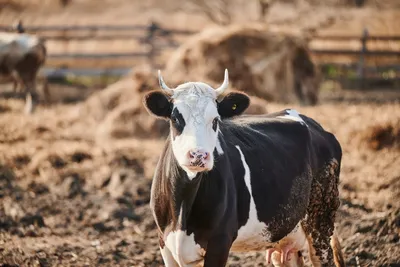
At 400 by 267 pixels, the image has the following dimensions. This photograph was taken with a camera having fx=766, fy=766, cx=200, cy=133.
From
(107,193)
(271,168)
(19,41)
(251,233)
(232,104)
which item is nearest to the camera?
(232,104)

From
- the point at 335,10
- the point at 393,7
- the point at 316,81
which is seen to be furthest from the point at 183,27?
the point at 316,81

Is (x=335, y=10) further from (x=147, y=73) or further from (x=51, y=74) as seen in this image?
(x=147, y=73)

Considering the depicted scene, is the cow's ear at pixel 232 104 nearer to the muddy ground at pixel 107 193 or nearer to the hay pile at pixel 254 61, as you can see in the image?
the muddy ground at pixel 107 193

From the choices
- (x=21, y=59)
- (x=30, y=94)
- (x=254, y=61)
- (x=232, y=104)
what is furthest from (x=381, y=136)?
(x=21, y=59)

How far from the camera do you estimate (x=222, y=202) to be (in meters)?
4.92

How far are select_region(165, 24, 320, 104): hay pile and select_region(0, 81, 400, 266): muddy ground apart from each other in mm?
2246

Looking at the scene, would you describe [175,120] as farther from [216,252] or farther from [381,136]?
[381,136]

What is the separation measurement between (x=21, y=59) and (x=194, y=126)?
47.5ft

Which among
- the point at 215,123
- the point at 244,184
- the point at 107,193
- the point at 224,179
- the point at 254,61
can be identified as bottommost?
the point at 107,193

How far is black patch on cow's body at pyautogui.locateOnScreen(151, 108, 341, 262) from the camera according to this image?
16.2 ft

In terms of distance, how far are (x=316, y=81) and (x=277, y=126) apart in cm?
1184

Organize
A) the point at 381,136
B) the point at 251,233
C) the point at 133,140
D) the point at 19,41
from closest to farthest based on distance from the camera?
the point at 251,233 < the point at 381,136 < the point at 133,140 < the point at 19,41

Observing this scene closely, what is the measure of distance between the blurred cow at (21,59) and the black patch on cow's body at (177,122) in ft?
44.7

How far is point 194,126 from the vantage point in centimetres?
475
